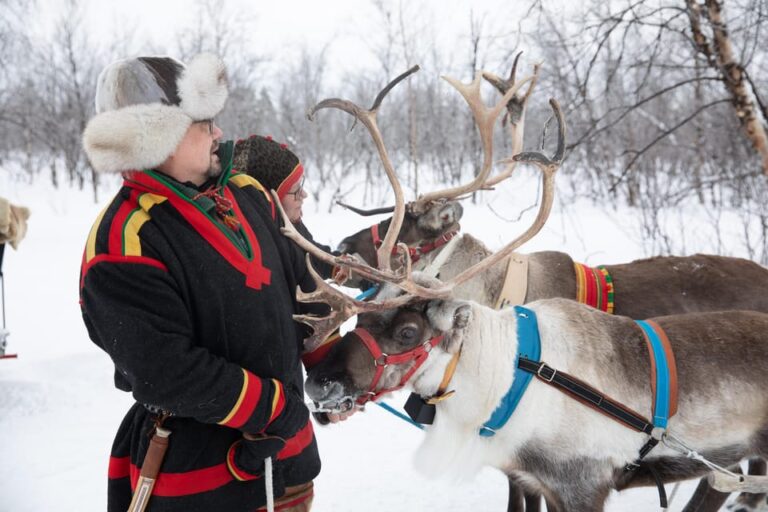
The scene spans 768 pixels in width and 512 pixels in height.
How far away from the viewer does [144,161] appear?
5.15 feet

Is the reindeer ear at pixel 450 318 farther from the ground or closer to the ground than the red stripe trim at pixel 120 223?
closer to the ground

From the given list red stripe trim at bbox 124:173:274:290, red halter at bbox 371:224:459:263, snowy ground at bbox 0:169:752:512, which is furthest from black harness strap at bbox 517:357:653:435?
red halter at bbox 371:224:459:263

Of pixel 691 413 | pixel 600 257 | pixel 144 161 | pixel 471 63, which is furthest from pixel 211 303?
pixel 471 63

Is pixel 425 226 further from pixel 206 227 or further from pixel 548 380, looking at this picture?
pixel 206 227

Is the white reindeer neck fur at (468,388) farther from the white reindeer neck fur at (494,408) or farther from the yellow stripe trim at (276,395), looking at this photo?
the yellow stripe trim at (276,395)

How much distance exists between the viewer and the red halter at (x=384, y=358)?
224cm

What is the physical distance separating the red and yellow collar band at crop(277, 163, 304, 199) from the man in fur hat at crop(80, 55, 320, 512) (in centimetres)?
92

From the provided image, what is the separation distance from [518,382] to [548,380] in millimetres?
116

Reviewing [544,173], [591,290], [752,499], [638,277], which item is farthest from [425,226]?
[752,499]

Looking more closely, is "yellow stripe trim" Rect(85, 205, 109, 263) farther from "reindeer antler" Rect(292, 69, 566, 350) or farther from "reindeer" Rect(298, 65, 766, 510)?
"reindeer" Rect(298, 65, 766, 510)

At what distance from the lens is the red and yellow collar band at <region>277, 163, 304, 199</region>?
9.11ft

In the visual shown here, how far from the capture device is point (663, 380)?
7.79ft

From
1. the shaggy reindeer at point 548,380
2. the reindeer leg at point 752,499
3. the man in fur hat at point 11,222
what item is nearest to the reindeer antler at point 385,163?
the shaggy reindeer at point 548,380

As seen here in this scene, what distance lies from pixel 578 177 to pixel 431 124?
21.7ft
